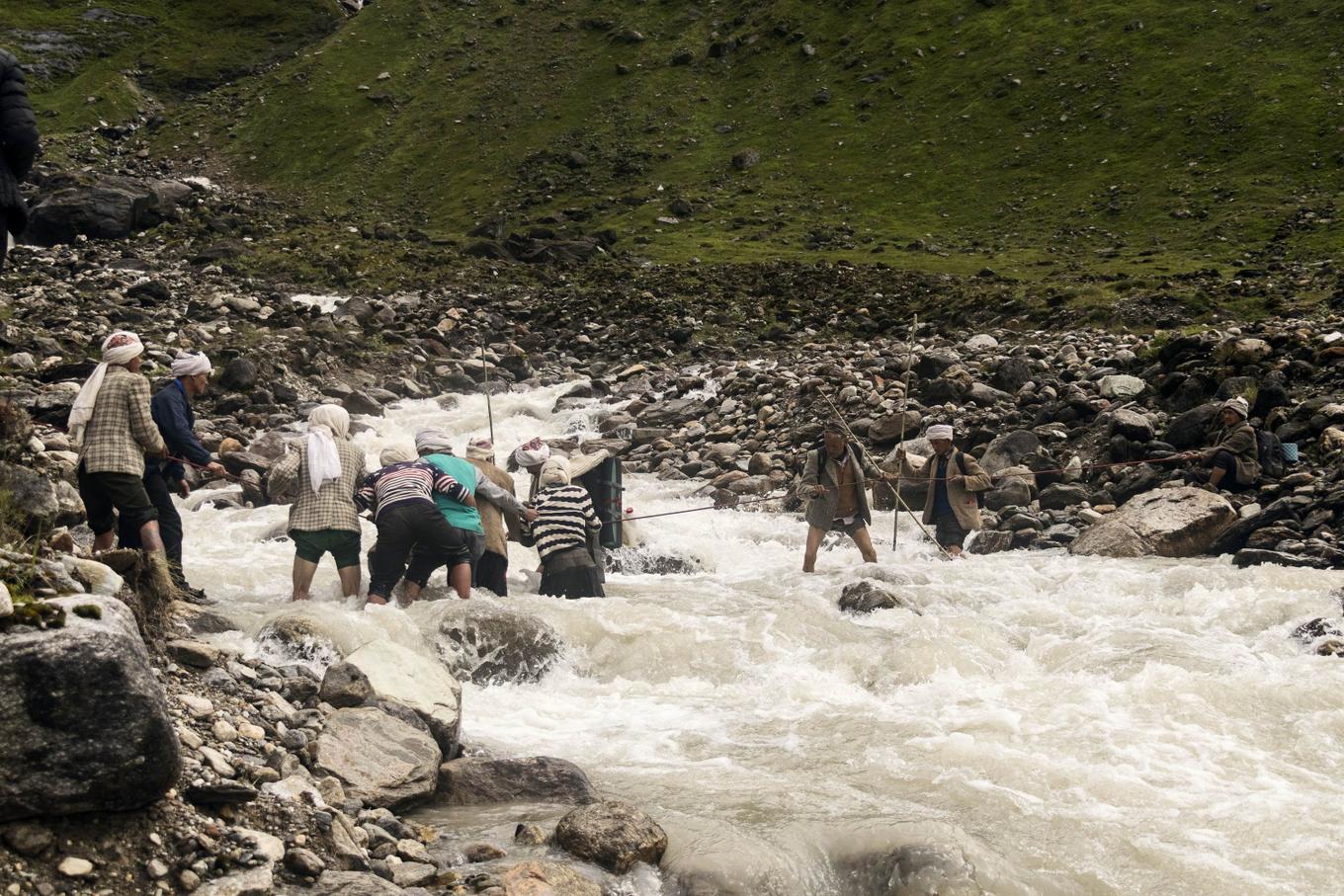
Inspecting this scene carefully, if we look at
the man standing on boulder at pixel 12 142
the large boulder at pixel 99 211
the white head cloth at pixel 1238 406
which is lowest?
the white head cloth at pixel 1238 406

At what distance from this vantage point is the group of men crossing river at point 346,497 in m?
10.4

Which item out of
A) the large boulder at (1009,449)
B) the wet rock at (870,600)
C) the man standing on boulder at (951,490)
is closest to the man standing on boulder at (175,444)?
the wet rock at (870,600)

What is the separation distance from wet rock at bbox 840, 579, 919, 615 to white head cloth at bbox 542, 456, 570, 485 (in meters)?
3.43

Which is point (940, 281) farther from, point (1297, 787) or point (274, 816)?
point (274, 816)

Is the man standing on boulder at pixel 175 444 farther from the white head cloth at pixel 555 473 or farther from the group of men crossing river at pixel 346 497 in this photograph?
the white head cloth at pixel 555 473

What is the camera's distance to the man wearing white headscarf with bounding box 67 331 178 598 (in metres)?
10.3

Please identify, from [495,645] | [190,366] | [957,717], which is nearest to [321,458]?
[190,366]

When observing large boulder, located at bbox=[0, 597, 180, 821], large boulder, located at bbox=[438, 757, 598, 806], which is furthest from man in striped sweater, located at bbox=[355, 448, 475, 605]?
large boulder, located at bbox=[0, 597, 180, 821]

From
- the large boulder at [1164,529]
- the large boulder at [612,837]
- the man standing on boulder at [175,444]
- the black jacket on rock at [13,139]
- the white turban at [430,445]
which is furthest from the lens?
the large boulder at [1164,529]

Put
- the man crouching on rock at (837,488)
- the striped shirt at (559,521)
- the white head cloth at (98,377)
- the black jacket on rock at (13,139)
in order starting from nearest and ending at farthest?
1. the black jacket on rock at (13,139)
2. the white head cloth at (98,377)
3. the striped shirt at (559,521)
4. the man crouching on rock at (837,488)

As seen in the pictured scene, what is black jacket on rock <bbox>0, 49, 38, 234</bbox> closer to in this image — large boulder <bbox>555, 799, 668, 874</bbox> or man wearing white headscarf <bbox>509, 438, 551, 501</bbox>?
large boulder <bbox>555, 799, 668, 874</bbox>

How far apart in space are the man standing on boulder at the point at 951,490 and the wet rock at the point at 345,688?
31.0ft

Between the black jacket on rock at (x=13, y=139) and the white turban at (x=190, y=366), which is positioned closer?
the black jacket on rock at (x=13, y=139)

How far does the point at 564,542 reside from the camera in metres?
13.2
